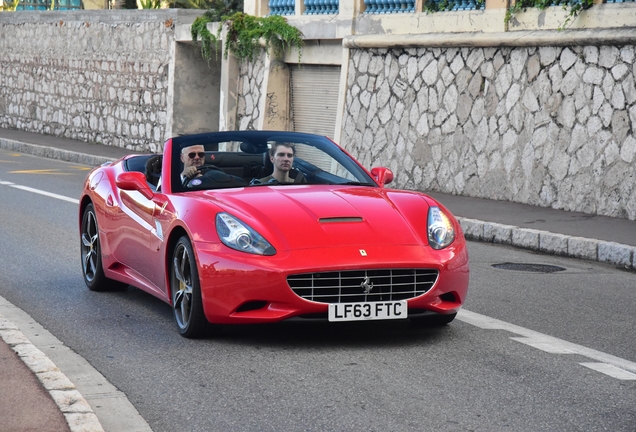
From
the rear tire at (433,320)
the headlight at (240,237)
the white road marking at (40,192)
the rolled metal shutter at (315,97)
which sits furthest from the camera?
the rolled metal shutter at (315,97)

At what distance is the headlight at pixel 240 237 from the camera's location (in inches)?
265

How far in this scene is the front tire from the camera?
6.96 m

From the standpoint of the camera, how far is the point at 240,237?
683 centimetres

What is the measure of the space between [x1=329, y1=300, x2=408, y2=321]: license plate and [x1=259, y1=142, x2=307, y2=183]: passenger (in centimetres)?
149

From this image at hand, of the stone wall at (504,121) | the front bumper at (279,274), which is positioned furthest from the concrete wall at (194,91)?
the front bumper at (279,274)

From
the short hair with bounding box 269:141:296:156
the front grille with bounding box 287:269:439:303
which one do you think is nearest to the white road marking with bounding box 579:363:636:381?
the front grille with bounding box 287:269:439:303

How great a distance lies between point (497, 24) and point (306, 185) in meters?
9.22

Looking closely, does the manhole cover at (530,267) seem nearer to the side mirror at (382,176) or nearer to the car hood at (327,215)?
the side mirror at (382,176)

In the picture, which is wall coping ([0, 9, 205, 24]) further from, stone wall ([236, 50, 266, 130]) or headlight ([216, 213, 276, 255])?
headlight ([216, 213, 276, 255])

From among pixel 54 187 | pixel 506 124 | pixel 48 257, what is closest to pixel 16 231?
pixel 48 257

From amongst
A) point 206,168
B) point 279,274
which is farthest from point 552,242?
point 279,274

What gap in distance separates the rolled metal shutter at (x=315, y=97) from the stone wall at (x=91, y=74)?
4.64m

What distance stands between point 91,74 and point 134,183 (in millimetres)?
22984

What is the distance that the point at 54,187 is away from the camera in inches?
730
